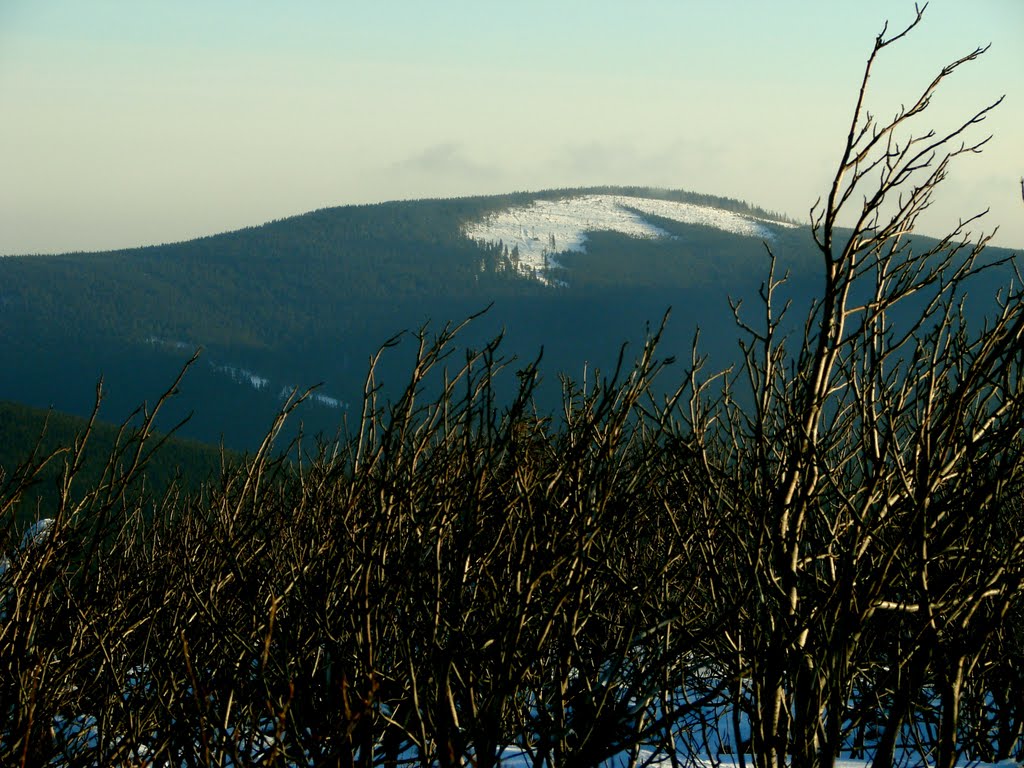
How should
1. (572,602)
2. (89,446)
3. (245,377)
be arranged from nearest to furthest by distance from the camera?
(572,602) → (89,446) → (245,377)

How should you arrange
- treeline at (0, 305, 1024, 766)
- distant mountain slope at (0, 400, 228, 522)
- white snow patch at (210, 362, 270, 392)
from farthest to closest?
white snow patch at (210, 362, 270, 392) → distant mountain slope at (0, 400, 228, 522) → treeline at (0, 305, 1024, 766)

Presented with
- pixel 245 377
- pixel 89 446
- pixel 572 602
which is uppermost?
pixel 572 602

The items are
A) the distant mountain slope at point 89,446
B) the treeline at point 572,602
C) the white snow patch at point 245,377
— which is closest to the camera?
the treeline at point 572,602

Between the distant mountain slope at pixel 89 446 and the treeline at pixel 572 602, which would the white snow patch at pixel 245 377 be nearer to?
the distant mountain slope at pixel 89 446

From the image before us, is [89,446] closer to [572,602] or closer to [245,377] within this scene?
[572,602]

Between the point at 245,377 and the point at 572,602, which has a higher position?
the point at 572,602

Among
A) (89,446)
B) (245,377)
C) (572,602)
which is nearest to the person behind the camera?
(572,602)

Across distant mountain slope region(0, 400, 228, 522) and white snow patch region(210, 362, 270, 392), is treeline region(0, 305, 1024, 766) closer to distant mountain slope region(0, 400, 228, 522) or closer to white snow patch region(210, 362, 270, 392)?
distant mountain slope region(0, 400, 228, 522)

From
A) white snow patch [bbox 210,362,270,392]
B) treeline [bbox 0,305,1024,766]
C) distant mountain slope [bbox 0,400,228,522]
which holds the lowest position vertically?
white snow patch [bbox 210,362,270,392]

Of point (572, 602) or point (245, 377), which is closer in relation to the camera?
point (572, 602)

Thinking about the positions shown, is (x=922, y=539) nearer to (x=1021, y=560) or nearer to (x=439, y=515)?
(x=1021, y=560)

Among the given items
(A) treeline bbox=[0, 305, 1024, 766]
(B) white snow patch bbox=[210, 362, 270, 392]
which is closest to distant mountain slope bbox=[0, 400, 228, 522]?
(A) treeline bbox=[0, 305, 1024, 766]

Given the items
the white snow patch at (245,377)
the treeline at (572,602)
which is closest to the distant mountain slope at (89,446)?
the treeline at (572,602)

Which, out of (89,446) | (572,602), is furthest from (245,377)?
(572,602)
